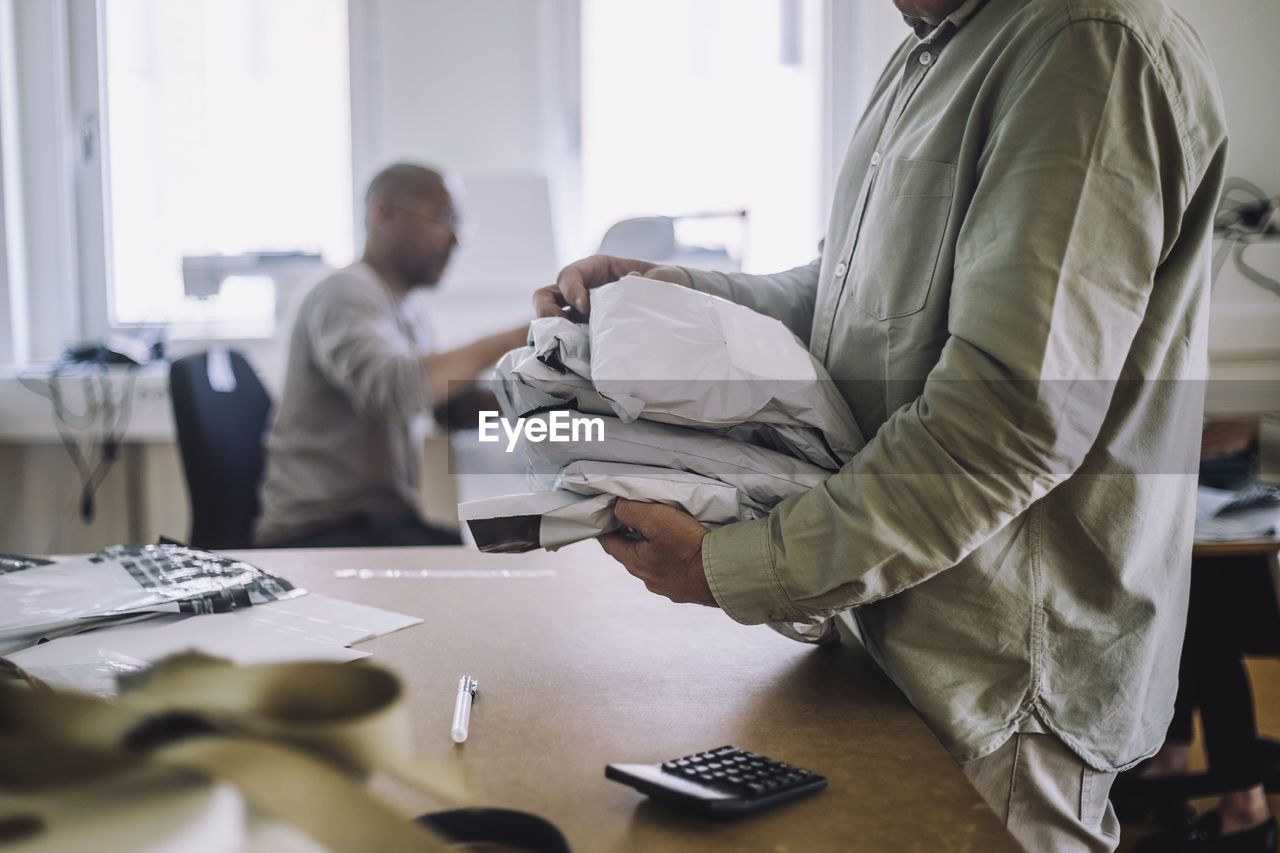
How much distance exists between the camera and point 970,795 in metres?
0.64

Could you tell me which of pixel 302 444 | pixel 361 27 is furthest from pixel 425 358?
pixel 361 27

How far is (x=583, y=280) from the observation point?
108 cm

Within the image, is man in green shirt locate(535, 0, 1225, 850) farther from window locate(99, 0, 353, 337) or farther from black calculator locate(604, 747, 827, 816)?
window locate(99, 0, 353, 337)

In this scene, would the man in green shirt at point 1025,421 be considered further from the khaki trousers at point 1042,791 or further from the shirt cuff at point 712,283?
the shirt cuff at point 712,283

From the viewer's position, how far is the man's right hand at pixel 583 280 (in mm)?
1046

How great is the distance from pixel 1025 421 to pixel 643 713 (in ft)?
1.18

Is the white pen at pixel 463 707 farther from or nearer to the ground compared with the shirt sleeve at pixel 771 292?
nearer to the ground

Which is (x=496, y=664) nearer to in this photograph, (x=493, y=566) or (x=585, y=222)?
(x=493, y=566)

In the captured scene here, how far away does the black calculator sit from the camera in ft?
1.96

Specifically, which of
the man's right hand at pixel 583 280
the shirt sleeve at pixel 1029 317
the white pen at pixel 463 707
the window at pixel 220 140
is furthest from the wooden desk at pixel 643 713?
the window at pixel 220 140

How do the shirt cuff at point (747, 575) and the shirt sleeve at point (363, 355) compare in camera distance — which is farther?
the shirt sleeve at point (363, 355)

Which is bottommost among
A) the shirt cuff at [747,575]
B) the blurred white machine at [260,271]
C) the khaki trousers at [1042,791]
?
the khaki trousers at [1042,791]

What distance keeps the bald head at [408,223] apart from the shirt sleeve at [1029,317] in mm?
2050

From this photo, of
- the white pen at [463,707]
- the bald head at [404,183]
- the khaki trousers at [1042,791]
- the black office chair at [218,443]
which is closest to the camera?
the white pen at [463,707]
